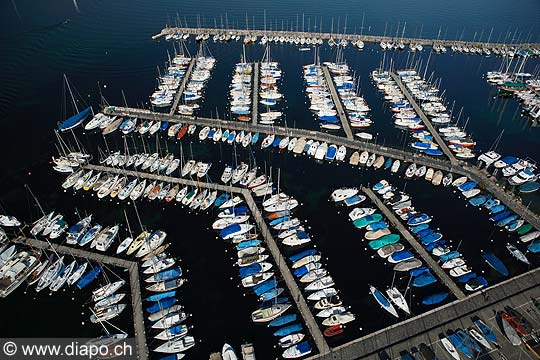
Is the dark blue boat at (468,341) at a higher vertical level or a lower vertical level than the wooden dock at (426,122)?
lower

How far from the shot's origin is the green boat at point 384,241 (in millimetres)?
44625

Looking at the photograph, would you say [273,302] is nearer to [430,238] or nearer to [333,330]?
[333,330]

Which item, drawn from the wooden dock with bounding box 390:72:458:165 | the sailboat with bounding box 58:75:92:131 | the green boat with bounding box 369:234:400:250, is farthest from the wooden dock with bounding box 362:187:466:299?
the sailboat with bounding box 58:75:92:131

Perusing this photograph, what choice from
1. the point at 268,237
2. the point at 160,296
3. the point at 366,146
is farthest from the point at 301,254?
the point at 366,146

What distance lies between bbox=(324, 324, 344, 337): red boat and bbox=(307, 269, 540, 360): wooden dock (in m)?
1.68

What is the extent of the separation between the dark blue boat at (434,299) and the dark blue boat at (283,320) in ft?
48.4

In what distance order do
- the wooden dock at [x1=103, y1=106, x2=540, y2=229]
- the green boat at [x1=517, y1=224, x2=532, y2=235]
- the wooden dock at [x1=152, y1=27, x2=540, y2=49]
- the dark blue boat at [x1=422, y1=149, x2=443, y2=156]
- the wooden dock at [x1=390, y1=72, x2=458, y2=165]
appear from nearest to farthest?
the green boat at [x1=517, y1=224, x2=532, y2=235], the wooden dock at [x1=103, y1=106, x2=540, y2=229], the wooden dock at [x1=390, y1=72, x2=458, y2=165], the dark blue boat at [x1=422, y1=149, x2=443, y2=156], the wooden dock at [x1=152, y1=27, x2=540, y2=49]

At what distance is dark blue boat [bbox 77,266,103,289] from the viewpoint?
40669 mm

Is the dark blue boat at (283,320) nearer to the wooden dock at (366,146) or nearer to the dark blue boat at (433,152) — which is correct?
the wooden dock at (366,146)

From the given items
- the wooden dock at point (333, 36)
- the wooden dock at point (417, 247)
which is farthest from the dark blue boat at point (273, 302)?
the wooden dock at point (333, 36)

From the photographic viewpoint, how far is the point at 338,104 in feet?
237

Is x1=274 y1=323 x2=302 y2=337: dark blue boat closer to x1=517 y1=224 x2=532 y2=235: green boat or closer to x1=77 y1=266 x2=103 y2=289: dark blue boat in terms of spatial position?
x1=77 y1=266 x2=103 y2=289: dark blue boat

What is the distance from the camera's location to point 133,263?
140 ft

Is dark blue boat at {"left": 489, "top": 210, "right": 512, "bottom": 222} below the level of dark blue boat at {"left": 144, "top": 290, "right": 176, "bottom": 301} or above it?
above
